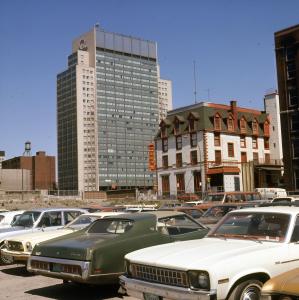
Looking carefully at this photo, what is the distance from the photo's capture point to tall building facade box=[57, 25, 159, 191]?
17000cm

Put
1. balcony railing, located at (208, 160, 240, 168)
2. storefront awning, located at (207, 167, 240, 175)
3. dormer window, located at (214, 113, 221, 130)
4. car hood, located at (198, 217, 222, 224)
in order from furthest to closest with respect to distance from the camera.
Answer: dormer window, located at (214, 113, 221, 130), balcony railing, located at (208, 160, 240, 168), storefront awning, located at (207, 167, 240, 175), car hood, located at (198, 217, 222, 224)

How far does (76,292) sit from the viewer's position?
30.1 feet

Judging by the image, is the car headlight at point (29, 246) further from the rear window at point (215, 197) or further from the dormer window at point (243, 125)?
the dormer window at point (243, 125)

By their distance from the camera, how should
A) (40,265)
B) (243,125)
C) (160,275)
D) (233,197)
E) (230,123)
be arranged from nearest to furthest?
1. (160,275)
2. (40,265)
3. (233,197)
4. (230,123)
5. (243,125)

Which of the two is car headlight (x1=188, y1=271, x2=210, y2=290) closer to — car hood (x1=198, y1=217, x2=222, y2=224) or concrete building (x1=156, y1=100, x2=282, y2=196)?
car hood (x1=198, y1=217, x2=222, y2=224)

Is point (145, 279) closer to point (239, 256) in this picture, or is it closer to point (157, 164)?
point (239, 256)

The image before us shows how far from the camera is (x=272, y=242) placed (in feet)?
23.1

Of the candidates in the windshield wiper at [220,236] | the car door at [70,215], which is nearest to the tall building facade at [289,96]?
the car door at [70,215]

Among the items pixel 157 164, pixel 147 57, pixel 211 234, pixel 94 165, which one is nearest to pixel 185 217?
pixel 211 234

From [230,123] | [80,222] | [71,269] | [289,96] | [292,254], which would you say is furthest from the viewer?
[230,123]

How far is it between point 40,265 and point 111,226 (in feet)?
5.02

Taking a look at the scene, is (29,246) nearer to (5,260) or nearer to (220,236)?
(5,260)

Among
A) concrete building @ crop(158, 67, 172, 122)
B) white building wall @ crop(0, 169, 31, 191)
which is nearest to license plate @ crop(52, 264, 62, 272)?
white building wall @ crop(0, 169, 31, 191)

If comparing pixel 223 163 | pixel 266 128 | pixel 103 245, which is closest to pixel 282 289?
pixel 103 245
